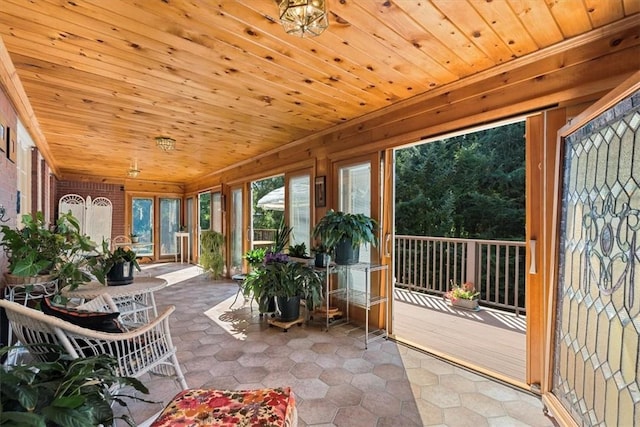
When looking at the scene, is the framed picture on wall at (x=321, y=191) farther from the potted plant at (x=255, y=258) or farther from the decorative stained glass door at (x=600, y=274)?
the decorative stained glass door at (x=600, y=274)

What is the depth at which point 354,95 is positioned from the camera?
2785 millimetres

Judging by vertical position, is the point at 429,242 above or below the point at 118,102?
below

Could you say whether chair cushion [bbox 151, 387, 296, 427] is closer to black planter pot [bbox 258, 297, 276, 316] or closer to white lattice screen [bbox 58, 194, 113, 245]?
black planter pot [bbox 258, 297, 276, 316]

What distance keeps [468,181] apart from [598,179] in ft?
17.0

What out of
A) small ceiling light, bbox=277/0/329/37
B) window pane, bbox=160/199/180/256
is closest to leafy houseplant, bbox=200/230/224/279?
window pane, bbox=160/199/180/256

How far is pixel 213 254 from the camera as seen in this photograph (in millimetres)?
6254

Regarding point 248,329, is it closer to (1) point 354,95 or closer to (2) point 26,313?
(2) point 26,313

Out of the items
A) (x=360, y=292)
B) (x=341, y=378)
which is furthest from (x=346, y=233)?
(x=341, y=378)

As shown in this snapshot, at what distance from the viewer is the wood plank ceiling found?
5.31 feet

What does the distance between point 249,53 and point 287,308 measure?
251cm

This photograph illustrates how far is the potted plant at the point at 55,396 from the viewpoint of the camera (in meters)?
0.82

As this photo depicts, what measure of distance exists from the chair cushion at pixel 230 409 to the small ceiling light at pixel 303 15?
1705mm

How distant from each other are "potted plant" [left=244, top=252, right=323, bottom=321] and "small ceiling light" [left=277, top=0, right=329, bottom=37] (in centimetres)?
244

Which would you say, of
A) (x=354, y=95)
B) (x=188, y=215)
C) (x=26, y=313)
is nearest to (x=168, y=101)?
(x=354, y=95)
